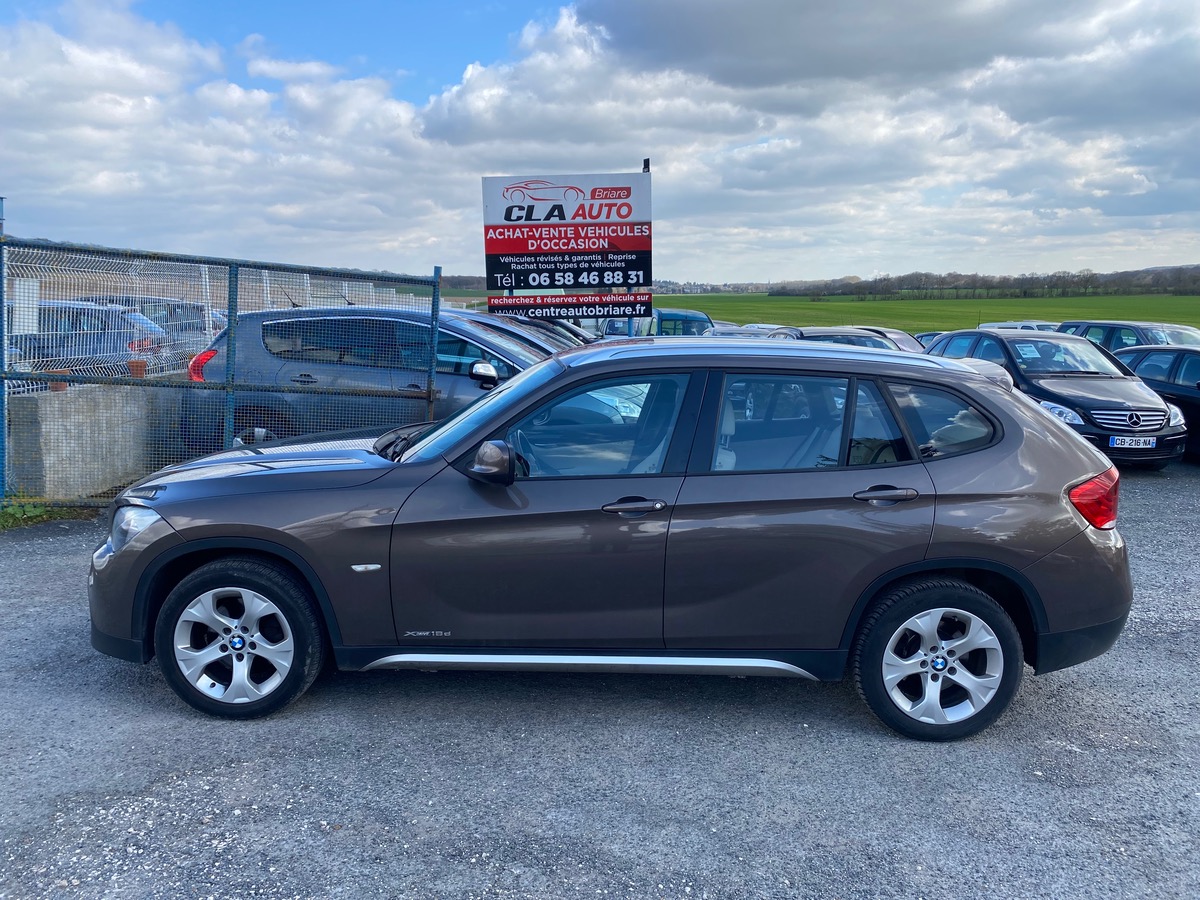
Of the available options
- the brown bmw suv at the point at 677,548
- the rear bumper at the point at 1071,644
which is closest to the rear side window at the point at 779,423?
the brown bmw suv at the point at 677,548

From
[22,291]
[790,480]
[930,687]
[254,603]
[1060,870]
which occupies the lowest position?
[1060,870]

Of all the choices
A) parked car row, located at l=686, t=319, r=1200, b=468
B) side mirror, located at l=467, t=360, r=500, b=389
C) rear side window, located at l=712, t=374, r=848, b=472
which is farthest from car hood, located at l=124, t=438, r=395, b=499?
parked car row, located at l=686, t=319, r=1200, b=468

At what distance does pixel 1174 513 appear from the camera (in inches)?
356

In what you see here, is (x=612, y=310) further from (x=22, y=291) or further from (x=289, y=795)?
(x=289, y=795)

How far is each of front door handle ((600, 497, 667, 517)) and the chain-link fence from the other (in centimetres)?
477

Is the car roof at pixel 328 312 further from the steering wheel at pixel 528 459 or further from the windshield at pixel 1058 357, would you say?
the windshield at pixel 1058 357

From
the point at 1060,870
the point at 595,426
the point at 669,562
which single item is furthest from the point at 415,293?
the point at 1060,870

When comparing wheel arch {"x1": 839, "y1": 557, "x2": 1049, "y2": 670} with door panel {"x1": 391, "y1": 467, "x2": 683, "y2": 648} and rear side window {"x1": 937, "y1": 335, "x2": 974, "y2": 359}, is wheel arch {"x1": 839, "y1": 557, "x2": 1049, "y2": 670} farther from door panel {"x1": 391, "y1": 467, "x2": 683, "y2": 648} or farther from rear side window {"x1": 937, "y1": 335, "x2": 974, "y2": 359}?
rear side window {"x1": 937, "y1": 335, "x2": 974, "y2": 359}

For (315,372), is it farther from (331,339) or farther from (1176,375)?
(1176,375)

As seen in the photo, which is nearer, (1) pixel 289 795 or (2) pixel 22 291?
(1) pixel 289 795

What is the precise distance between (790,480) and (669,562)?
0.63m

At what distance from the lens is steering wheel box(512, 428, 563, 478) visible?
161 inches

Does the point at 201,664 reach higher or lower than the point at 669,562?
lower

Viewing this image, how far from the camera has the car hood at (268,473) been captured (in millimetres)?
4137
